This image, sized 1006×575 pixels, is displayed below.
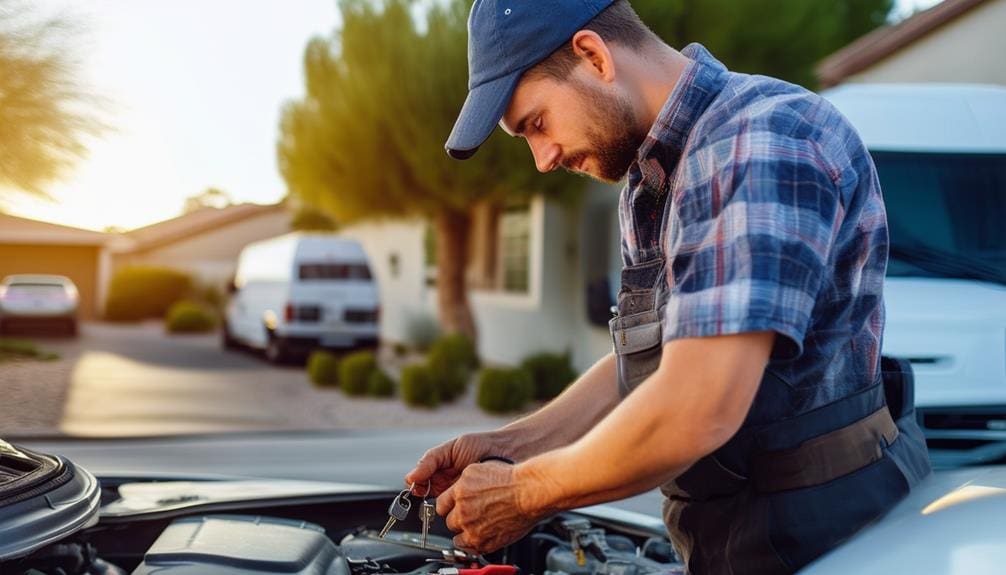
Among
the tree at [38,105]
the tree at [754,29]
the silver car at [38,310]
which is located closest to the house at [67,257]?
the silver car at [38,310]

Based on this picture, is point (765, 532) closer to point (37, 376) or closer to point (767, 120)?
point (767, 120)

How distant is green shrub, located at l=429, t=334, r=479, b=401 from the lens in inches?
495

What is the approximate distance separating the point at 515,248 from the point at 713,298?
15.7 meters

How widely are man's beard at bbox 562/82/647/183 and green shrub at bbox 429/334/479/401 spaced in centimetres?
1081

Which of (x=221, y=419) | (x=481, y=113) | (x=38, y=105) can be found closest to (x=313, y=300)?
(x=221, y=419)

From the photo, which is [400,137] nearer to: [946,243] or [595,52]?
[946,243]

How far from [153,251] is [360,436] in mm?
34807

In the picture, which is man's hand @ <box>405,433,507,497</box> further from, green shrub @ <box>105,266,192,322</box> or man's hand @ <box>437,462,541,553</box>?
green shrub @ <box>105,266,192,322</box>

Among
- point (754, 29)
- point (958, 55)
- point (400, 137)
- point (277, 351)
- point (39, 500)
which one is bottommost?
point (277, 351)

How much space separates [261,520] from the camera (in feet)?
7.48

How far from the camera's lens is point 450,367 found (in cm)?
1273

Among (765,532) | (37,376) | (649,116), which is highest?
(649,116)

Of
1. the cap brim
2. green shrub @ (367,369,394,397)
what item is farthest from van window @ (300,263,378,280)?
the cap brim

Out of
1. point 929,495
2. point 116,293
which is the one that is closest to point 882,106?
point 929,495
